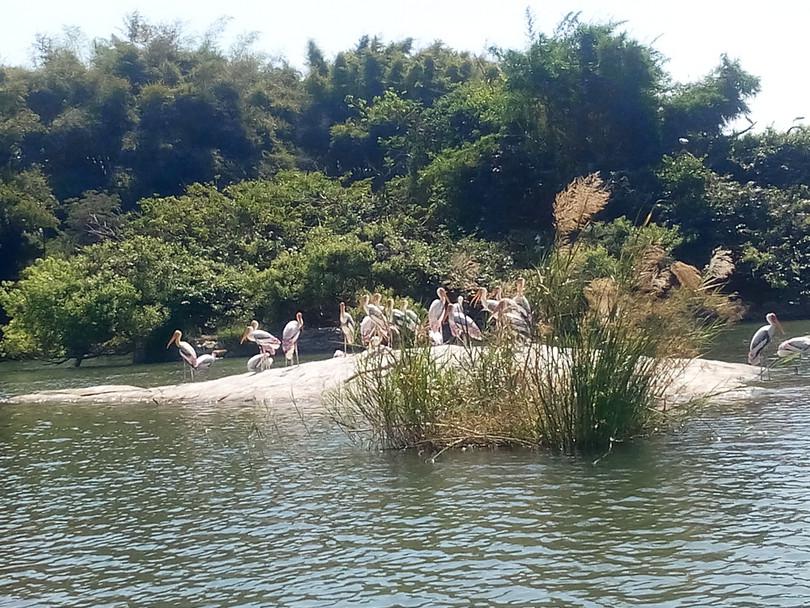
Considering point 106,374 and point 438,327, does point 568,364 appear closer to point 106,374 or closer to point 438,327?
point 438,327

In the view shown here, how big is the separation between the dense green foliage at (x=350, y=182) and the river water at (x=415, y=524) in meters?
16.3

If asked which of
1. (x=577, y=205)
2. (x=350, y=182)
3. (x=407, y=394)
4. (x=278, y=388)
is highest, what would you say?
(x=350, y=182)

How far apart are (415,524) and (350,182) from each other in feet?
133

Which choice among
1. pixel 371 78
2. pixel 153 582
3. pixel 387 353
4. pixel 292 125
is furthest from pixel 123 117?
pixel 153 582

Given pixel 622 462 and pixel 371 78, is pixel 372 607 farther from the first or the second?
pixel 371 78

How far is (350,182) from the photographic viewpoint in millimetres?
48281

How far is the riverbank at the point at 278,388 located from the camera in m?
15.7

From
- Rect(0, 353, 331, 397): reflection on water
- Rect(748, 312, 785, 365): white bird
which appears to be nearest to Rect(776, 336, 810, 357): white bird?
Rect(748, 312, 785, 365): white bird

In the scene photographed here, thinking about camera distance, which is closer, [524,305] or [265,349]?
[524,305]

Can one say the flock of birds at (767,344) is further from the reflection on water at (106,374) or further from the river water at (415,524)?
the reflection on water at (106,374)

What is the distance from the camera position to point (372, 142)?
164 ft

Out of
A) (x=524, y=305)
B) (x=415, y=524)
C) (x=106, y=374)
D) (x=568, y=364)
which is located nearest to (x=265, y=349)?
(x=106, y=374)

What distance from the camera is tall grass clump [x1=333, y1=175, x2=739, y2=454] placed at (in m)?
10.4

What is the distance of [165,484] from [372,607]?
4849 mm
